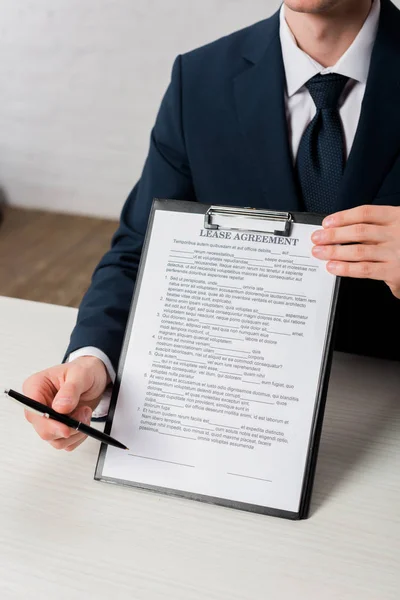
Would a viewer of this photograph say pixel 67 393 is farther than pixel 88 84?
No

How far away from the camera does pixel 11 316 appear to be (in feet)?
4.36

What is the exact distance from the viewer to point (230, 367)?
0.93 meters

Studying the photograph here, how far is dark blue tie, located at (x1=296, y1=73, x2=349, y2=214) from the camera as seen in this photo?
49.5 inches

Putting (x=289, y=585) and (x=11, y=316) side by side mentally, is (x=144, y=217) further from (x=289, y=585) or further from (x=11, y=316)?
(x=289, y=585)

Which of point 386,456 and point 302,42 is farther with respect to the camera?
point 302,42

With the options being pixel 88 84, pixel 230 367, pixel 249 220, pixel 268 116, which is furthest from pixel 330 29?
pixel 88 84

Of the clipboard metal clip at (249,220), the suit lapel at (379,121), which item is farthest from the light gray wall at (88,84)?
the clipboard metal clip at (249,220)

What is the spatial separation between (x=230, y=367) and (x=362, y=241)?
247mm

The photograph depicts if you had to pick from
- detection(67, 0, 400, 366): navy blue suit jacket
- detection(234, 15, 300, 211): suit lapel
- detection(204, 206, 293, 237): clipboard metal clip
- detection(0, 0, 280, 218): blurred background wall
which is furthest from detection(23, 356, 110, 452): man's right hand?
detection(0, 0, 280, 218): blurred background wall

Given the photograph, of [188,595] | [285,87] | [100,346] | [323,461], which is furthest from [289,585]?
[285,87]

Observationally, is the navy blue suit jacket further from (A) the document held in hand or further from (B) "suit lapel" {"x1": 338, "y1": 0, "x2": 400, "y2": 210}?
(A) the document held in hand

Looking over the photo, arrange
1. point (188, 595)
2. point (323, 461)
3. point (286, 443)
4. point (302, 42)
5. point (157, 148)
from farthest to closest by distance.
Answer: point (157, 148) → point (302, 42) → point (323, 461) → point (286, 443) → point (188, 595)

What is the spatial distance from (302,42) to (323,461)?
0.78 m

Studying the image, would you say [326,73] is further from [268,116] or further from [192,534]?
[192,534]
